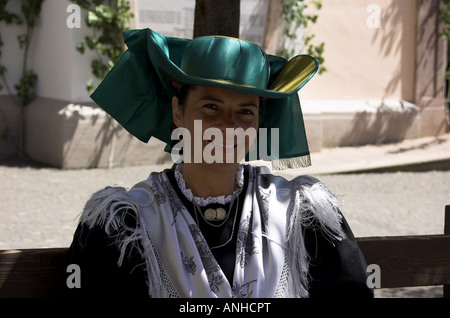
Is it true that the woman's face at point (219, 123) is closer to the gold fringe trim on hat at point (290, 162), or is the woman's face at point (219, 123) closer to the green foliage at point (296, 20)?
the gold fringe trim on hat at point (290, 162)

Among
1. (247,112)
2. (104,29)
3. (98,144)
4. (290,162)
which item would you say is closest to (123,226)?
(247,112)

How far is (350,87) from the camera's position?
33.3 ft

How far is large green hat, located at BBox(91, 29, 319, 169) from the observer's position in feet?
7.18

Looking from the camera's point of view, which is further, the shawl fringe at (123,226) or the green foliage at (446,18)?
the green foliage at (446,18)

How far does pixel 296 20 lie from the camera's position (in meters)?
9.21

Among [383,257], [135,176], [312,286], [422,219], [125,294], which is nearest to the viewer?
[125,294]

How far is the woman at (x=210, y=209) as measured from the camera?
2.09 metres

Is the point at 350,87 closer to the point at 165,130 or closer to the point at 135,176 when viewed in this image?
the point at 135,176

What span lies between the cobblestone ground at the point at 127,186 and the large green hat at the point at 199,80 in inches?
102

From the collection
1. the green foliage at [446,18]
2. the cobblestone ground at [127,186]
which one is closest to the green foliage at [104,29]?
the cobblestone ground at [127,186]

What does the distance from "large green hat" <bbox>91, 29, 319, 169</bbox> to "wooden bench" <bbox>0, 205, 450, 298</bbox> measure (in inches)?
17.5

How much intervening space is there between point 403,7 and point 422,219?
5.05 meters

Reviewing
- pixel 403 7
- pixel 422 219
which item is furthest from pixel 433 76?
pixel 422 219

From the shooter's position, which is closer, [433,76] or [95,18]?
[95,18]
